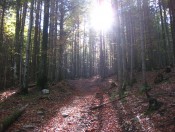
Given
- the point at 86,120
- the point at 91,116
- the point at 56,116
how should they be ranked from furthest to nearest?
the point at 56,116 < the point at 91,116 < the point at 86,120

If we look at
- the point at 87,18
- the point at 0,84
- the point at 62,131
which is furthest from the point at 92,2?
the point at 62,131

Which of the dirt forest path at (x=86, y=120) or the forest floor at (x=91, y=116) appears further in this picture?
the dirt forest path at (x=86, y=120)

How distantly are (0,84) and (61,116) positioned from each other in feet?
41.4

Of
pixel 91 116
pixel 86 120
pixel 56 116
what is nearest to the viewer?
pixel 86 120

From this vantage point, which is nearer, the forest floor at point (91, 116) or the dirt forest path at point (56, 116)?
the forest floor at point (91, 116)

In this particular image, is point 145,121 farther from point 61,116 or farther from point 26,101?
point 26,101

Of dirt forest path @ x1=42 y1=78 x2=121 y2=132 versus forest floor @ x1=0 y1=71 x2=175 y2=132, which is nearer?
forest floor @ x1=0 y1=71 x2=175 y2=132

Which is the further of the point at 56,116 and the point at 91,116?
the point at 56,116

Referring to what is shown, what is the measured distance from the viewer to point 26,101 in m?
13.0

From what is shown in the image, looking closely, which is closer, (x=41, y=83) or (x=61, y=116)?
(x=61, y=116)

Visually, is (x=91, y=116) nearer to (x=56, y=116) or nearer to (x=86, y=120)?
(x=86, y=120)

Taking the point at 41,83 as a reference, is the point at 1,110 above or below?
below

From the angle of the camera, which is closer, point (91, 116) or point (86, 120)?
point (86, 120)

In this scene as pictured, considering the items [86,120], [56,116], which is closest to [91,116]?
[86,120]
